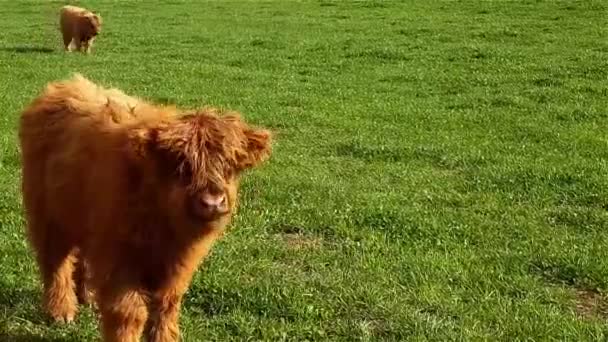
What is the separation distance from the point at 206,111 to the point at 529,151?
7.43m

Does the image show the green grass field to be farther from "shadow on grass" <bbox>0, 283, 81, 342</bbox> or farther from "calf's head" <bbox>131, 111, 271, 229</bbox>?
"calf's head" <bbox>131, 111, 271, 229</bbox>

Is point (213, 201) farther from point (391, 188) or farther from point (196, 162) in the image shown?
point (391, 188)

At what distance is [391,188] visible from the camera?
970cm

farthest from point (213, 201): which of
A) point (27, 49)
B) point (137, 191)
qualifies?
point (27, 49)

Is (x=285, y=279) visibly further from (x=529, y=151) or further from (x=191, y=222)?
(x=529, y=151)

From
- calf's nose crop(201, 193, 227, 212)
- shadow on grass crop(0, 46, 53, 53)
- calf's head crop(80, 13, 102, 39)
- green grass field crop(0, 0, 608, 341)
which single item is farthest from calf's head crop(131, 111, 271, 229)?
calf's head crop(80, 13, 102, 39)

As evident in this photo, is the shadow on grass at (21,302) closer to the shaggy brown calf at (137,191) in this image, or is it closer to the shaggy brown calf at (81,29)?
the shaggy brown calf at (137,191)

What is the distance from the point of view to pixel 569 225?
27.7 feet

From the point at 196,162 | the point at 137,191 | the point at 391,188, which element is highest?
the point at 196,162

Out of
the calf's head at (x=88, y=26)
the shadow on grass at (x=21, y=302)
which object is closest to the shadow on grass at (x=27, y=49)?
the calf's head at (x=88, y=26)

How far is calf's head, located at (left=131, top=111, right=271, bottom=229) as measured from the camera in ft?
14.9

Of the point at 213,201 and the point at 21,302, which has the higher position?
the point at 213,201

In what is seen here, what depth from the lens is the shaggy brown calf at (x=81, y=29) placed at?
23898 mm

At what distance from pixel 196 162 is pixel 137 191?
1.66 feet
